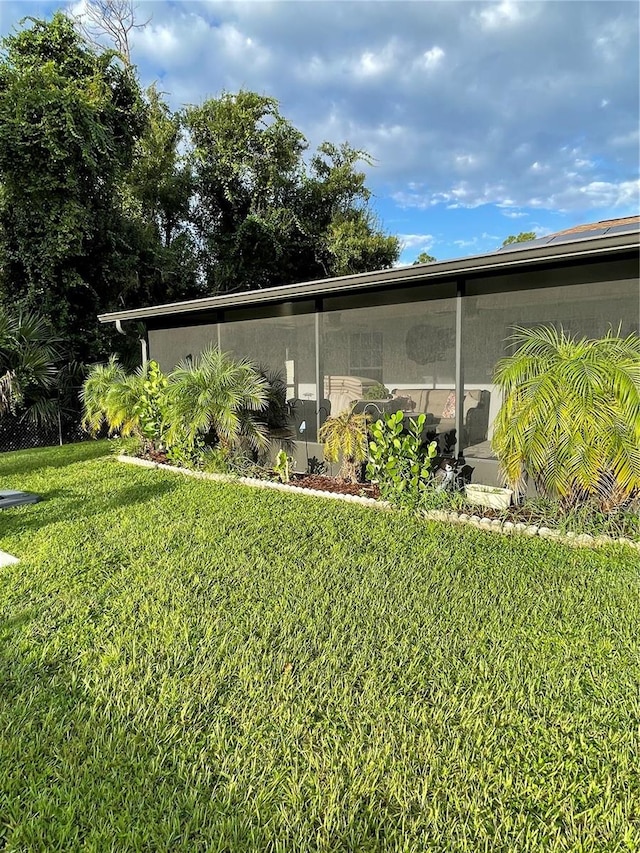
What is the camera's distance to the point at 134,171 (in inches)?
615

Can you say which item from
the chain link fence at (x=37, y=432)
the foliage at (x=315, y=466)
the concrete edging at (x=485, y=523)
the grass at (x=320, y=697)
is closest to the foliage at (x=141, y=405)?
the concrete edging at (x=485, y=523)

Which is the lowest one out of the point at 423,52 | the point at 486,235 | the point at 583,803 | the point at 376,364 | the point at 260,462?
the point at 583,803

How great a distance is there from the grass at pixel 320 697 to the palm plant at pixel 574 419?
588mm

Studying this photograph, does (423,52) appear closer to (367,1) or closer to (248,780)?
(367,1)

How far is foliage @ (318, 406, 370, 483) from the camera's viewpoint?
550 cm

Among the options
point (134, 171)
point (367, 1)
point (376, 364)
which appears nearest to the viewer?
point (376, 364)

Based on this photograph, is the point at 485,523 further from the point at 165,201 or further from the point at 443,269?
the point at 165,201

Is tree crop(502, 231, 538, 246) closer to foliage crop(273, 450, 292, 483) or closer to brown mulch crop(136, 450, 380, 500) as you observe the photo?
brown mulch crop(136, 450, 380, 500)

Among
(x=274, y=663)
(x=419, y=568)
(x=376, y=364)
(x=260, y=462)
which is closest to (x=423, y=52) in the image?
(x=376, y=364)

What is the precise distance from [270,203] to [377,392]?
1416 cm

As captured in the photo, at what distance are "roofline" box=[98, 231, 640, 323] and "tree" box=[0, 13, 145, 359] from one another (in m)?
5.75

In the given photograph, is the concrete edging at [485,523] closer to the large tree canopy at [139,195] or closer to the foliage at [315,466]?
the foliage at [315,466]

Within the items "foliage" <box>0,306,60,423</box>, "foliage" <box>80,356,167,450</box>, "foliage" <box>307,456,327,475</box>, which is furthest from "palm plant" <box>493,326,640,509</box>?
"foliage" <box>0,306,60,423</box>

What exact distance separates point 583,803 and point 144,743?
168 centimetres
